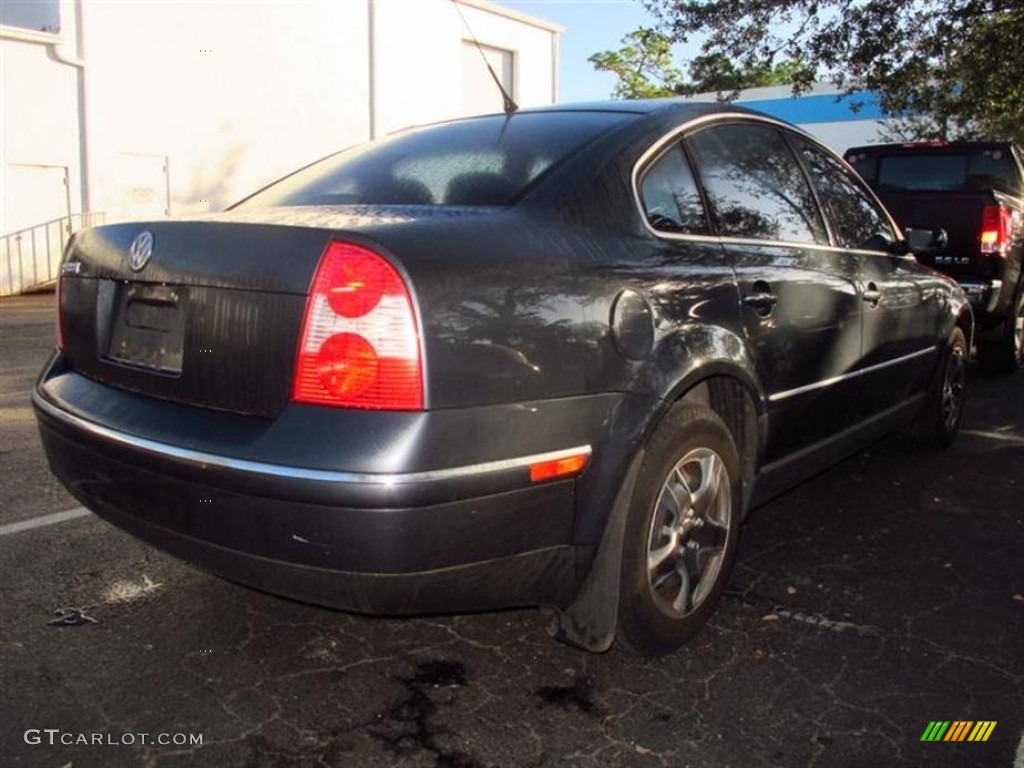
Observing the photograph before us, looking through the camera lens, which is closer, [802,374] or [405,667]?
[405,667]

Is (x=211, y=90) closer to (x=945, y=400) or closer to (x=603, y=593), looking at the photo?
(x=945, y=400)

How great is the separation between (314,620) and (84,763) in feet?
3.15

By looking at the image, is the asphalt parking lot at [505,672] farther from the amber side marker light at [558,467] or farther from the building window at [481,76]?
the building window at [481,76]

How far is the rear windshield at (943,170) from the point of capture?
333 inches

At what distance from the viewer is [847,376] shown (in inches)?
153

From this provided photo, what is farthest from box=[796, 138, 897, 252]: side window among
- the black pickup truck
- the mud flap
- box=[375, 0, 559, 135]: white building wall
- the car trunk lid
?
box=[375, 0, 559, 135]: white building wall

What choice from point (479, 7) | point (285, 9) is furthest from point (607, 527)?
point (479, 7)

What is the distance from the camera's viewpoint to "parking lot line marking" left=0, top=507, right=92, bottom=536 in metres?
3.92

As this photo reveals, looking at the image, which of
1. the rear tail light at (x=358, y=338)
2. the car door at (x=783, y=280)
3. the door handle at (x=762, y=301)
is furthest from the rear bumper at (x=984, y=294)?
the rear tail light at (x=358, y=338)

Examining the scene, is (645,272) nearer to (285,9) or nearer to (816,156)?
(816,156)

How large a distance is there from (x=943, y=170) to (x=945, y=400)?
4.39 meters

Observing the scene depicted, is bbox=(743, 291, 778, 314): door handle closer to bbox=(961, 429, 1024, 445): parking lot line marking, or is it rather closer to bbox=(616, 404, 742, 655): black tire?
bbox=(616, 404, 742, 655): black tire

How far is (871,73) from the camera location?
13086 mm

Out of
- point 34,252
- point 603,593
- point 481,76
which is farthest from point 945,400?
point 481,76
